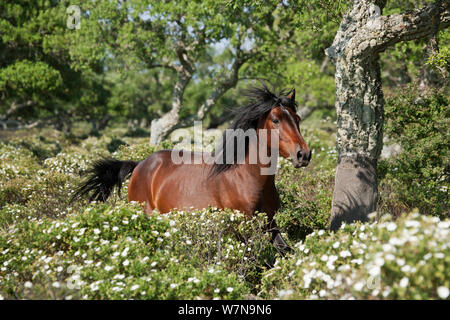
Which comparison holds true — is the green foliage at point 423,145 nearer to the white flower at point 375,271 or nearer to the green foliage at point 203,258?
the green foliage at point 203,258

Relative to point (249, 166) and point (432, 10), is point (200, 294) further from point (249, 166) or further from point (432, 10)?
point (432, 10)

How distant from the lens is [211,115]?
180 ft

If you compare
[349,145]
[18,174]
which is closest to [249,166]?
[349,145]

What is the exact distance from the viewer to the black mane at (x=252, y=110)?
512cm

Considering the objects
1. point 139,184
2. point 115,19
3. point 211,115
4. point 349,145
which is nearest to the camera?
point 349,145

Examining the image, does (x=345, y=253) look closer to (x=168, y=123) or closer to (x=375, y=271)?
(x=375, y=271)

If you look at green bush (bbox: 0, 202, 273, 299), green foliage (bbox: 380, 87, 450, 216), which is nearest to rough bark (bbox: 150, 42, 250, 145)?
green foliage (bbox: 380, 87, 450, 216)

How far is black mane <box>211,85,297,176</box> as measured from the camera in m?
5.12

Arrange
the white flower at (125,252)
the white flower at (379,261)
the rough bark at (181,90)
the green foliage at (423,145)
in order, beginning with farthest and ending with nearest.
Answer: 1. the rough bark at (181,90)
2. the green foliage at (423,145)
3. the white flower at (125,252)
4. the white flower at (379,261)

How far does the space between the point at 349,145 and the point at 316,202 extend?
6.31 ft

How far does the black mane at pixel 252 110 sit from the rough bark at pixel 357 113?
1.02 meters

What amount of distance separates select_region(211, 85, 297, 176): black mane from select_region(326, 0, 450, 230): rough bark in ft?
3.34

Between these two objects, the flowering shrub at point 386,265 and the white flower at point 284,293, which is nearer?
the flowering shrub at point 386,265

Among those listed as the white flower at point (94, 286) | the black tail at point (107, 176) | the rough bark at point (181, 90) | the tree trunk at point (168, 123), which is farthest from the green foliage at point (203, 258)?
the tree trunk at point (168, 123)
